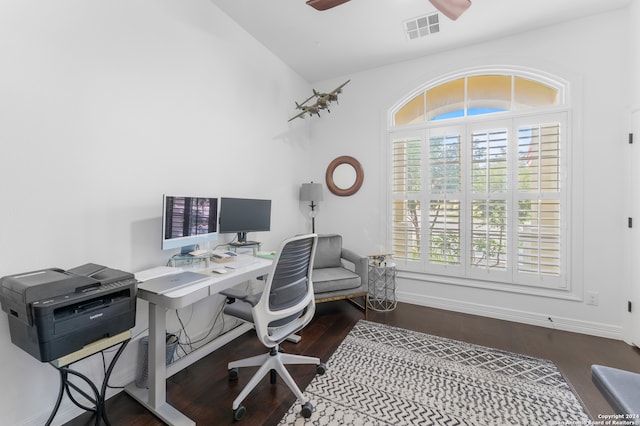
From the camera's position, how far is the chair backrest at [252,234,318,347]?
1617 mm

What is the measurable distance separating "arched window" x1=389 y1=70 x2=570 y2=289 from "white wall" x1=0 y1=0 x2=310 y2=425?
224cm

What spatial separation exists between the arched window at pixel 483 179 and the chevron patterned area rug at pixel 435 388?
111 centimetres

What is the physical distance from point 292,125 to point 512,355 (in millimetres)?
3527

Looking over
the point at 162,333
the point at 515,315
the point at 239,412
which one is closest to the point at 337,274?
the point at 239,412

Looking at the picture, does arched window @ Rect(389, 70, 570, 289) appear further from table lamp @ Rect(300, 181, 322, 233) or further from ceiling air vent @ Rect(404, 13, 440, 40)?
table lamp @ Rect(300, 181, 322, 233)

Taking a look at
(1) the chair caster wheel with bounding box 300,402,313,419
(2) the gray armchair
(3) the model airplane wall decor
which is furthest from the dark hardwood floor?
(3) the model airplane wall decor

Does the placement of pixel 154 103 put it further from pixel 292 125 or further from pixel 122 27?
pixel 292 125

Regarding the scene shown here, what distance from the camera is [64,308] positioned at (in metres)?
1.26

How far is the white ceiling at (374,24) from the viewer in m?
2.52

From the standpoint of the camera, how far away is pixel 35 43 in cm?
148

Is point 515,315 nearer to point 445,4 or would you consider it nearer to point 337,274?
point 337,274

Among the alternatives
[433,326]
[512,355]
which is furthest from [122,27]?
[512,355]

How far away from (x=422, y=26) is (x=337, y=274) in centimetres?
286

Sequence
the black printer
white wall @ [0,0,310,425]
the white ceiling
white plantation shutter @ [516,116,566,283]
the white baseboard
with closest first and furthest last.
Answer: the black printer, white wall @ [0,0,310,425], the white ceiling, the white baseboard, white plantation shutter @ [516,116,566,283]
